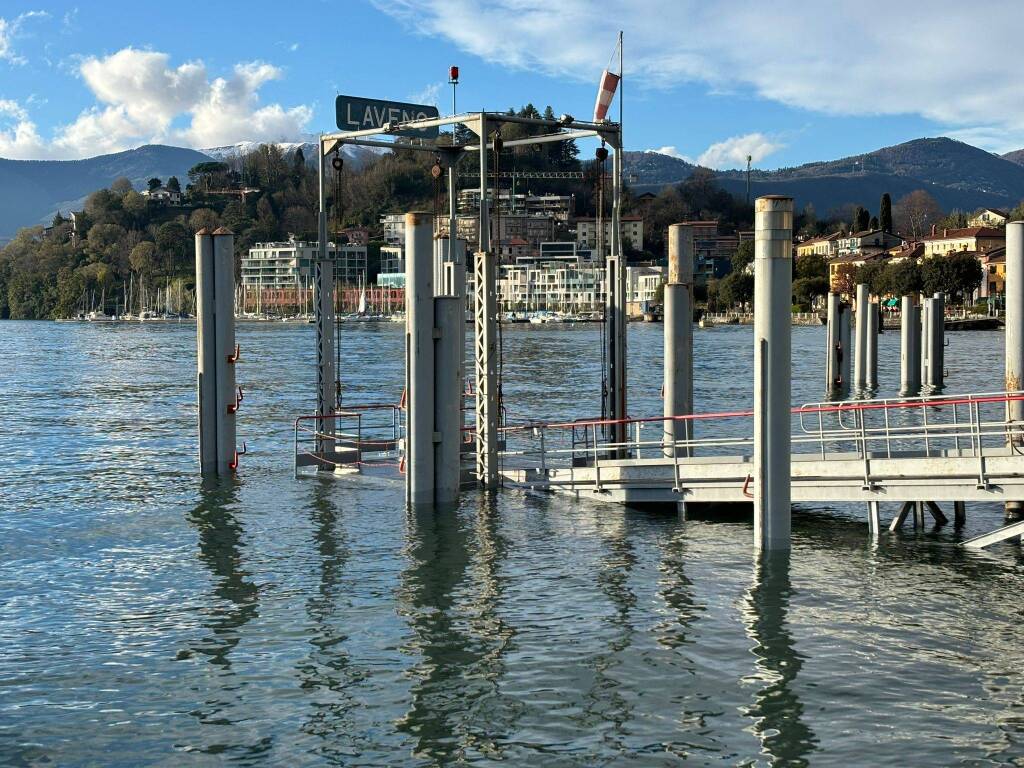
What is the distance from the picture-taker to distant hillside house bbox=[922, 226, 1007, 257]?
16912cm

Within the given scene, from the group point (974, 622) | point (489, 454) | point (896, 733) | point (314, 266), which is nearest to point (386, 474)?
point (489, 454)

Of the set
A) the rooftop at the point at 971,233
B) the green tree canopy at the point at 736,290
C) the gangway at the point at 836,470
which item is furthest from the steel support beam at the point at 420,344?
the green tree canopy at the point at 736,290

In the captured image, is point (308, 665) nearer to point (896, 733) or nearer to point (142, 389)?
point (896, 733)

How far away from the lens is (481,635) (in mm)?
15086

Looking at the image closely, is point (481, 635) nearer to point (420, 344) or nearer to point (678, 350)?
point (420, 344)

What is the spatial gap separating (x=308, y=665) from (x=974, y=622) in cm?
825

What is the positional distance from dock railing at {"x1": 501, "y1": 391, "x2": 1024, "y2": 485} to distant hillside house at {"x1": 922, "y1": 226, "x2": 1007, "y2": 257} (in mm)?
133301

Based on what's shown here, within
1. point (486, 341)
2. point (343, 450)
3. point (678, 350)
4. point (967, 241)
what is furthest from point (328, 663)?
point (967, 241)

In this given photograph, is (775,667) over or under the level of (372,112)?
under

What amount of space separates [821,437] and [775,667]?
7773mm

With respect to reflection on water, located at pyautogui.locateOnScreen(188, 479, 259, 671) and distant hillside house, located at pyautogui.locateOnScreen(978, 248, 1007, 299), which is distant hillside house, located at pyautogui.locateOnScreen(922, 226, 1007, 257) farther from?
reflection on water, located at pyautogui.locateOnScreen(188, 479, 259, 671)

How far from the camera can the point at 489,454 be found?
23.6m

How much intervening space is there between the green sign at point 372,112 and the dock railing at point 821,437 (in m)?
6.95

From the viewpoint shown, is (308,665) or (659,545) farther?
(659,545)
